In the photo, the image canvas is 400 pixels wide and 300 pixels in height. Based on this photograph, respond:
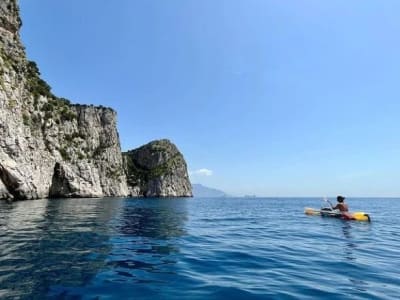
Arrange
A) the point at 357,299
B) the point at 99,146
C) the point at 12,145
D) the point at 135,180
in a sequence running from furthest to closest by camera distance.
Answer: the point at 135,180, the point at 99,146, the point at 12,145, the point at 357,299

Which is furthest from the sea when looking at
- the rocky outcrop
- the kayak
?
the rocky outcrop

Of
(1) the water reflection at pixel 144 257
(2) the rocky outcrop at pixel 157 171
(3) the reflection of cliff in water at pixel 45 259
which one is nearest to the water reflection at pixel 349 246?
(1) the water reflection at pixel 144 257

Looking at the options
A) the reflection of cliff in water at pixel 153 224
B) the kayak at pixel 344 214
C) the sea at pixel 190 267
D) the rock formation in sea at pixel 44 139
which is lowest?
the sea at pixel 190 267

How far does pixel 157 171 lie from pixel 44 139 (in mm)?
82502

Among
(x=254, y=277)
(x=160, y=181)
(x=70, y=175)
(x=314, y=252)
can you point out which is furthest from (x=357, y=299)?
(x=160, y=181)

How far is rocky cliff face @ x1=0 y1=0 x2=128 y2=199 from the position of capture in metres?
51.9

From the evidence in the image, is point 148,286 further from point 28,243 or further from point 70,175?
point 70,175

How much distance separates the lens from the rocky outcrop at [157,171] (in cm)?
14719

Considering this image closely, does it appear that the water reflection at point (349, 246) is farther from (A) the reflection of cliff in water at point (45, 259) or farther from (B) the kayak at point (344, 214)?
(A) the reflection of cliff in water at point (45, 259)

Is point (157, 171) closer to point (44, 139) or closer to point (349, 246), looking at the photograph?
point (44, 139)

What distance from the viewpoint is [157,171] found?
15425 centimetres

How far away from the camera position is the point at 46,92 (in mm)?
79062

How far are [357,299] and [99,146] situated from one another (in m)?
112

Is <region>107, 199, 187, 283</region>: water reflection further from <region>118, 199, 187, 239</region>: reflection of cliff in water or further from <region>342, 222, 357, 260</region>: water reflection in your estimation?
<region>342, 222, 357, 260</region>: water reflection
